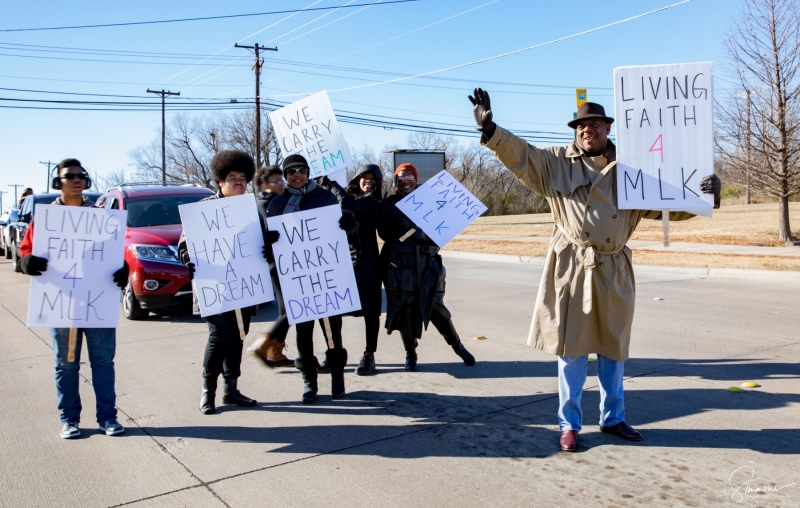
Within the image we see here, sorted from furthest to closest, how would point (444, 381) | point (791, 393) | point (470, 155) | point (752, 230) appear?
point (470, 155) → point (752, 230) → point (444, 381) → point (791, 393)

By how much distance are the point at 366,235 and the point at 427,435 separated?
216 cm

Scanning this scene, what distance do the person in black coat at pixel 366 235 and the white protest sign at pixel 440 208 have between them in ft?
0.97

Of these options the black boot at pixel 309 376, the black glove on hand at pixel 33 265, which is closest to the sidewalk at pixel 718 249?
the black boot at pixel 309 376

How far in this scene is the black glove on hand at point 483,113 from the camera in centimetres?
397

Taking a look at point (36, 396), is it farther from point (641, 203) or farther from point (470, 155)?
point (470, 155)

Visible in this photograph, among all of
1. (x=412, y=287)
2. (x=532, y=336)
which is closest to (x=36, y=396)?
(x=412, y=287)

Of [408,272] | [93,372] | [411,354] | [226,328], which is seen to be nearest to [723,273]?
[411,354]

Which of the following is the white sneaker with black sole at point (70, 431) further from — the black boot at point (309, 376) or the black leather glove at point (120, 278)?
the black boot at point (309, 376)

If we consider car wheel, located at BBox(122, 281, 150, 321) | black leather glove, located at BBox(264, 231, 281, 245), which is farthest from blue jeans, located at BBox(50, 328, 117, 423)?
car wheel, located at BBox(122, 281, 150, 321)

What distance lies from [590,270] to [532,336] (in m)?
0.57

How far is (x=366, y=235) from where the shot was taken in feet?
20.0

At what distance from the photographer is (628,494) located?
11.5 feet

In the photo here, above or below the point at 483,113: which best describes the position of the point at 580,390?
below

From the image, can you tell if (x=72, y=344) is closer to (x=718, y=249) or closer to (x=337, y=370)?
(x=337, y=370)
